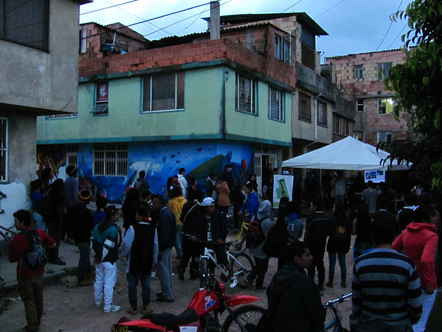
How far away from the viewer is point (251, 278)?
25.9 feet

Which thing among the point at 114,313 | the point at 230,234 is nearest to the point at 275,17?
the point at 230,234

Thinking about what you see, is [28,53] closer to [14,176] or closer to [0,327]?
[14,176]

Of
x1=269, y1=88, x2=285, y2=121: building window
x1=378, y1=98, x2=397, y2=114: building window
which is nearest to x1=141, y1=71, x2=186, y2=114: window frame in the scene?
x1=269, y1=88, x2=285, y2=121: building window

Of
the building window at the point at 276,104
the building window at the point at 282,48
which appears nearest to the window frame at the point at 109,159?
the building window at the point at 276,104

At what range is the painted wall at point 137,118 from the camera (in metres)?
15.9

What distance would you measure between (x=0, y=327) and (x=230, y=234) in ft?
27.8

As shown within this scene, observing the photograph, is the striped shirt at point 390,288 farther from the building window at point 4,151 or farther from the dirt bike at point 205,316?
the building window at point 4,151

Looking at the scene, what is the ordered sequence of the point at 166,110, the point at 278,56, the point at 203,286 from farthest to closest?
1. the point at 278,56
2. the point at 166,110
3. the point at 203,286

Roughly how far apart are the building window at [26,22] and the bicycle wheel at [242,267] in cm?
669

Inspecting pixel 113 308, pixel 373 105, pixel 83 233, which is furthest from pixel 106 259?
pixel 373 105

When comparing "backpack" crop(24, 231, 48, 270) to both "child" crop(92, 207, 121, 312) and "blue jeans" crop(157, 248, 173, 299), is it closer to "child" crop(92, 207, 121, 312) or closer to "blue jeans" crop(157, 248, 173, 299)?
"child" crop(92, 207, 121, 312)

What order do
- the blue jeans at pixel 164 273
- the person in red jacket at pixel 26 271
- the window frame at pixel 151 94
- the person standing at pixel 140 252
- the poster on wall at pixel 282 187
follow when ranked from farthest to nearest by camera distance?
the window frame at pixel 151 94 < the poster on wall at pixel 282 187 < the blue jeans at pixel 164 273 < the person standing at pixel 140 252 < the person in red jacket at pixel 26 271

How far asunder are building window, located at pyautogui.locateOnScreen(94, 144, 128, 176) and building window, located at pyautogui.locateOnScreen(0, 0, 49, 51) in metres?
8.77

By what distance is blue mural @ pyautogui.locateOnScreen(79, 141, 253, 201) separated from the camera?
16203 mm
